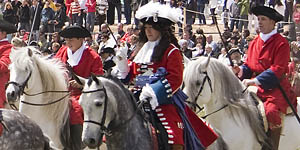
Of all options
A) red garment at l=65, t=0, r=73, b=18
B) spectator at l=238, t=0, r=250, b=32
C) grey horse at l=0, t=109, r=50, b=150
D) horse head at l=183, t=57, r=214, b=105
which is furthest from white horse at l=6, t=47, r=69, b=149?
red garment at l=65, t=0, r=73, b=18

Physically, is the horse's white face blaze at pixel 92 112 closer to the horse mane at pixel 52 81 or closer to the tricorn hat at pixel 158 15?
the tricorn hat at pixel 158 15

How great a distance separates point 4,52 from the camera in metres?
10.6

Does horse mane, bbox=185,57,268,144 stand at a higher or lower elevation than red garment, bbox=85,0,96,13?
lower

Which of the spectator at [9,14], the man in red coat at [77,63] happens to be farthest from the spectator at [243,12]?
the man in red coat at [77,63]

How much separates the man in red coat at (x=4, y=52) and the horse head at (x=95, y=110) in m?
3.73

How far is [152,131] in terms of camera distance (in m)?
7.41

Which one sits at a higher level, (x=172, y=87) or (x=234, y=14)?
(x=234, y=14)

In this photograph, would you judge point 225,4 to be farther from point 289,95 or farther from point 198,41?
point 289,95

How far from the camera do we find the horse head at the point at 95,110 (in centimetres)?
674

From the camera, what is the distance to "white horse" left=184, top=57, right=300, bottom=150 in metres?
9.77

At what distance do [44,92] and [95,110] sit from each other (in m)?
2.93

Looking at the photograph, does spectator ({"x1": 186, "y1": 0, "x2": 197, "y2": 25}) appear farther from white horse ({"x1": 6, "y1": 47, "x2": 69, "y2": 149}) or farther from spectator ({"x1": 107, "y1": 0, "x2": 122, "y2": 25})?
white horse ({"x1": 6, "y1": 47, "x2": 69, "y2": 149})

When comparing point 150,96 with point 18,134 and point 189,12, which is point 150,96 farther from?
point 189,12

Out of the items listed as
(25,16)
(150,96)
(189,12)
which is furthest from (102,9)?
(150,96)
